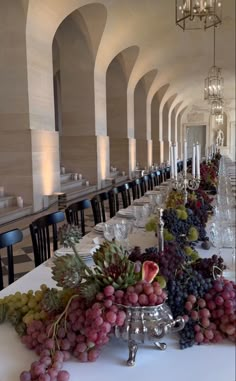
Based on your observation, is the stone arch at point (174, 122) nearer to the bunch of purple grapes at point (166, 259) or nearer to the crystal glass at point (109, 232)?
the crystal glass at point (109, 232)

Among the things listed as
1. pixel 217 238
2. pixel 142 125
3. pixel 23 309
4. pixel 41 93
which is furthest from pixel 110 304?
pixel 142 125

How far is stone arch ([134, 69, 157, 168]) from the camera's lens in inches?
766

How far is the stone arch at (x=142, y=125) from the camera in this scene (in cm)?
1945

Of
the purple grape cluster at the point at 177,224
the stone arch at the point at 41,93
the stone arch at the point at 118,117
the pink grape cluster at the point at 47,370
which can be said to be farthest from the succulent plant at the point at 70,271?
the stone arch at the point at 118,117

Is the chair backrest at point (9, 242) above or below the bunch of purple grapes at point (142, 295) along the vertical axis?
below

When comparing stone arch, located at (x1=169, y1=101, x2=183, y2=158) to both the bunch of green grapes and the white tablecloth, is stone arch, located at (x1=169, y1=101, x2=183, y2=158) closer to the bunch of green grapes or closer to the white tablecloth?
the bunch of green grapes

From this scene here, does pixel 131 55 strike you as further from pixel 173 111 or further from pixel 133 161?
pixel 173 111

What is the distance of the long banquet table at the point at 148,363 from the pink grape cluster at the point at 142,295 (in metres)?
0.21

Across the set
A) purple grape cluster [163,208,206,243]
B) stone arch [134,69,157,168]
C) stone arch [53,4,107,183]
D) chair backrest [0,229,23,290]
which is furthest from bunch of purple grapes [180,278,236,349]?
stone arch [134,69,157,168]

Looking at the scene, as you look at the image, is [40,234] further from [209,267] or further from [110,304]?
[110,304]

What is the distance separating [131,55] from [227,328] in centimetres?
1408

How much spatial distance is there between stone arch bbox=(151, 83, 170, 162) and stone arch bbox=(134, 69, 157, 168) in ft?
10.0

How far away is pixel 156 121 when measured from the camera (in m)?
23.5

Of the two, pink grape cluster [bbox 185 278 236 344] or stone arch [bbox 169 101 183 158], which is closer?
pink grape cluster [bbox 185 278 236 344]
